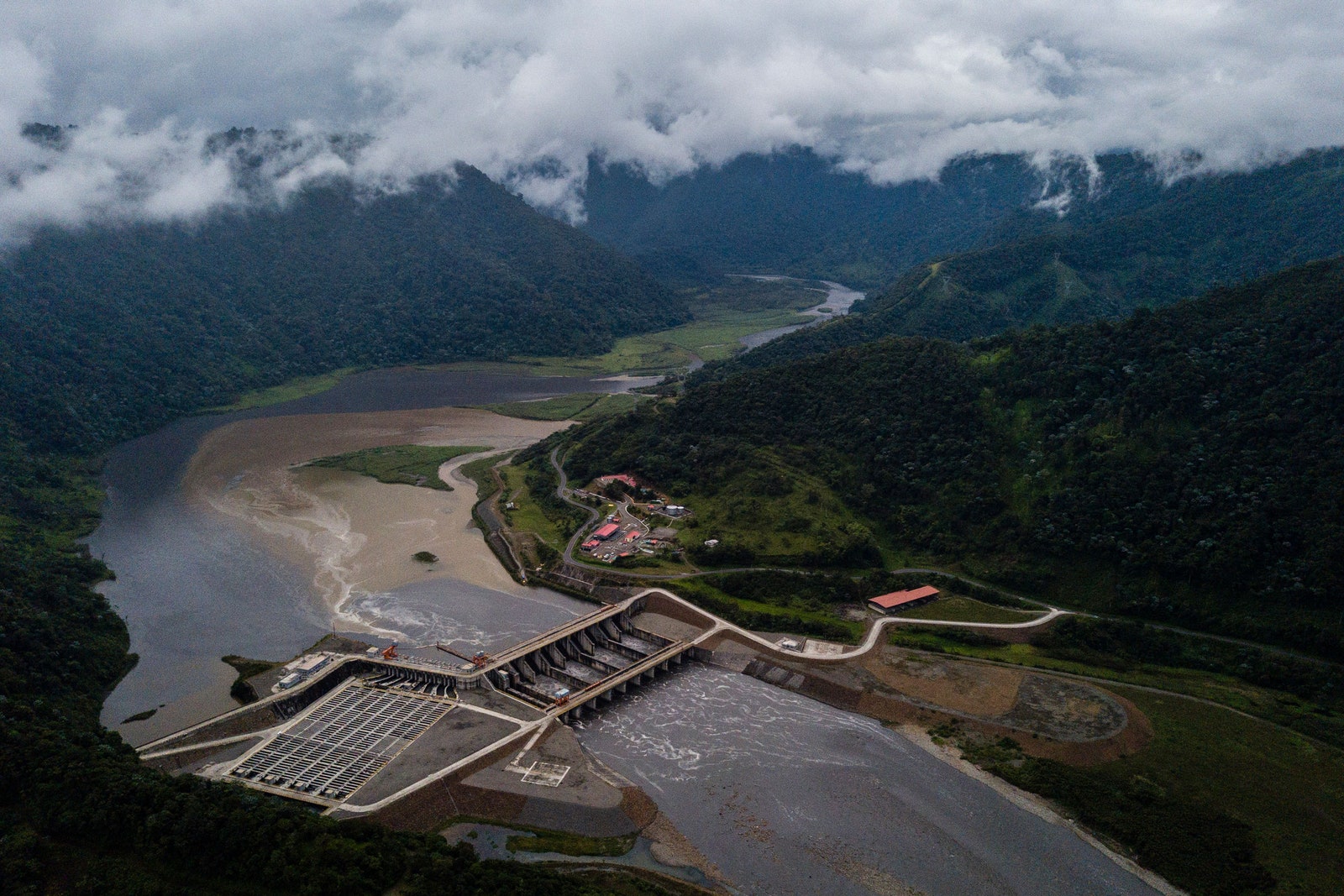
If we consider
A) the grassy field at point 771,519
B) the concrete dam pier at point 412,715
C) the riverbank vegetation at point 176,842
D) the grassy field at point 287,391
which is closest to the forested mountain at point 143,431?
the riverbank vegetation at point 176,842

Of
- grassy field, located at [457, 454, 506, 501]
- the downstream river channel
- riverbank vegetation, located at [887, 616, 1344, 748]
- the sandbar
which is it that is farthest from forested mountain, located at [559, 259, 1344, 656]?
the downstream river channel

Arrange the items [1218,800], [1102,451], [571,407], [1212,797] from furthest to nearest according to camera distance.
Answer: [571,407] → [1102,451] → [1212,797] → [1218,800]

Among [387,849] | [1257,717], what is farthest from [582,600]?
[1257,717]

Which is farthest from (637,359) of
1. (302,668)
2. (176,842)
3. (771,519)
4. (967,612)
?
(176,842)

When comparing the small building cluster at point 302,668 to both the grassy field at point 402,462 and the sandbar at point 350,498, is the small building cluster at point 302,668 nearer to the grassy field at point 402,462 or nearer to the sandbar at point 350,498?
the sandbar at point 350,498

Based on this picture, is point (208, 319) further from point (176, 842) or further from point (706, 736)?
point (176, 842)
